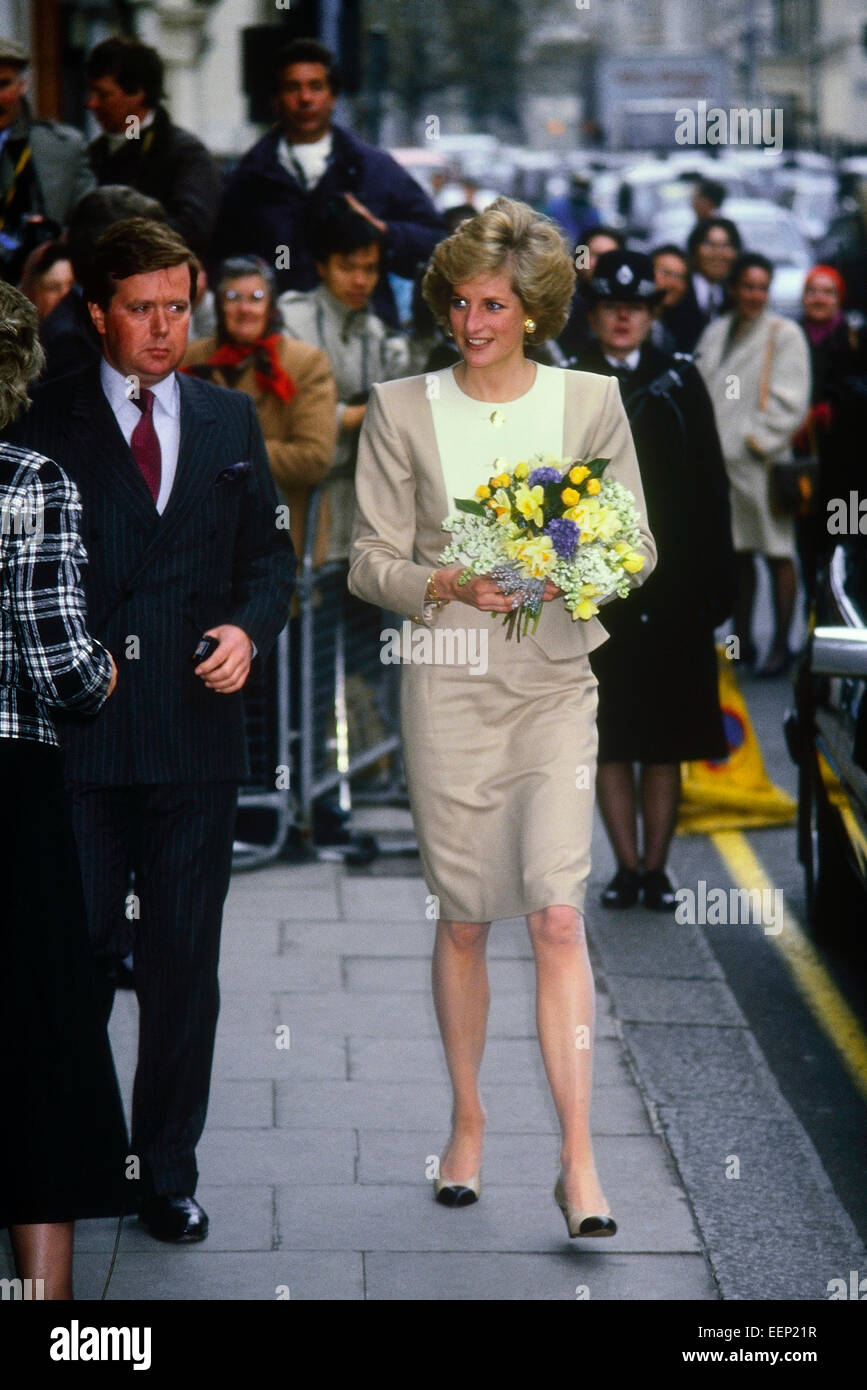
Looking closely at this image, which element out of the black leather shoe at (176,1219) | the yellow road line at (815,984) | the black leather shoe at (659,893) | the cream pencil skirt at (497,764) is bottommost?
the yellow road line at (815,984)

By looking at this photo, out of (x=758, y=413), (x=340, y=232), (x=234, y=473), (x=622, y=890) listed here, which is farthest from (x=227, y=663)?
(x=758, y=413)

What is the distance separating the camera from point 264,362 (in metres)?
7.93

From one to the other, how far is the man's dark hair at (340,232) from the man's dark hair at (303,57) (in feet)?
2.82

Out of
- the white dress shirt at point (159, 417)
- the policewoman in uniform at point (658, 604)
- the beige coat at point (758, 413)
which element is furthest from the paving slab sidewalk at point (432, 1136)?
the beige coat at point (758, 413)

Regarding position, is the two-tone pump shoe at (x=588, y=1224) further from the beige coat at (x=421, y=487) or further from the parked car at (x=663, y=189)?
the parked car at (x=663, y=189)

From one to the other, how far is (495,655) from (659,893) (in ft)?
10.3

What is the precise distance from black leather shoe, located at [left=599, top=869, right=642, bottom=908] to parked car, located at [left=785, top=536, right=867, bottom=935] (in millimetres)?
577

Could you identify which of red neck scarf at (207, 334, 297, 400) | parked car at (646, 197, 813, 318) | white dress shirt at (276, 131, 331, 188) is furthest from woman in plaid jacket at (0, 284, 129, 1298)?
parked car at (646, 197, 813, 318)

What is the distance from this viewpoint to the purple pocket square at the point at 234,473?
15.8ft

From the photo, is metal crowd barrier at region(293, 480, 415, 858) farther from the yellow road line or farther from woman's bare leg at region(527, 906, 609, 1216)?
woman's bare leg at region(527, 906, 609, 1216)

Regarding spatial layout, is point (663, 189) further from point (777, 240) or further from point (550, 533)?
point (550, 533)

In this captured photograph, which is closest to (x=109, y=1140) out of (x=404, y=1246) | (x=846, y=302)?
(x=404, y=1246)
